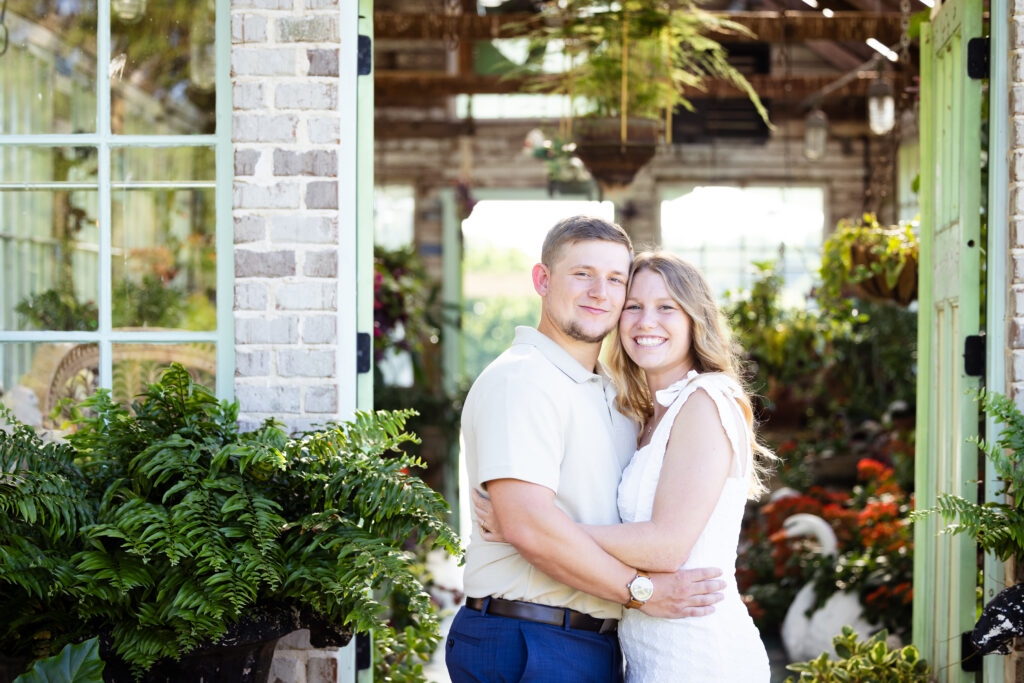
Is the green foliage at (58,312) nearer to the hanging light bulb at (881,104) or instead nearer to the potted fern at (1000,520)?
the potted fern at (1000,520)

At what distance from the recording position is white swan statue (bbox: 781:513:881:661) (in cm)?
451

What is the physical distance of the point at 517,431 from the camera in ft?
6.72

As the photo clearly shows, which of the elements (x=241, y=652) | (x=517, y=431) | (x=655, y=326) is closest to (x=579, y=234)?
(x=655, y=326)

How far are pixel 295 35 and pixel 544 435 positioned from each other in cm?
141

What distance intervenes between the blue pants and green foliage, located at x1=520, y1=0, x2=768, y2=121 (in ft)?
10.2

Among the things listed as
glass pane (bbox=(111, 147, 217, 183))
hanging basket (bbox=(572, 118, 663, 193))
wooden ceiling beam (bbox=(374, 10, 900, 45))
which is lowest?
glass pane (bbox=(111, 147, 217, 183))

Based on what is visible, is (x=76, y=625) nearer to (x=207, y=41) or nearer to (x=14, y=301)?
(x=14, y=301)

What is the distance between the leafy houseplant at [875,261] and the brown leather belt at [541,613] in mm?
2540

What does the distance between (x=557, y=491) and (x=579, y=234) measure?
0.56 meters

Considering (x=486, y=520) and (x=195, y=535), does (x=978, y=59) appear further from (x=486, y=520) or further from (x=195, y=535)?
(x=195, y=535)

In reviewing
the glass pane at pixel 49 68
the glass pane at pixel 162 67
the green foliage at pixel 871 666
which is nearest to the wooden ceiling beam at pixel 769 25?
the glass pane at pixel 162 67

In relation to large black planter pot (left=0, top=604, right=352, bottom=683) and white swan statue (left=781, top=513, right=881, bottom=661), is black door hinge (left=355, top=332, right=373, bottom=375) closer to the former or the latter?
large black planter pot (left=0, top=604, right=352, bottom=683)

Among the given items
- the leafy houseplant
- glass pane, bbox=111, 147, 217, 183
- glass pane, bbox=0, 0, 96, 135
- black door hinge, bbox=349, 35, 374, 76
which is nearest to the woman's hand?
black door hinge, bbox=349, 35, 374, 76

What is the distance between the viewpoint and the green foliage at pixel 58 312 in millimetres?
3094
